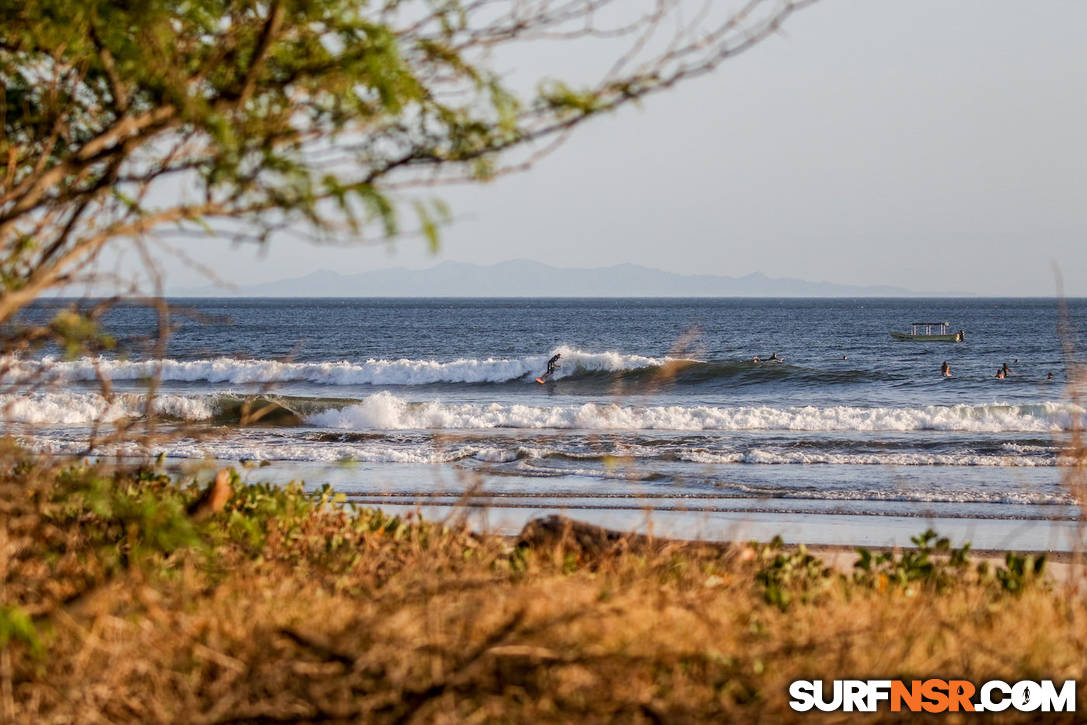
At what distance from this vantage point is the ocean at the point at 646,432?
9.12 metres

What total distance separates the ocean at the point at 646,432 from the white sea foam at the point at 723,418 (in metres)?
0.08

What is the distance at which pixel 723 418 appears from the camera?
2305 cm

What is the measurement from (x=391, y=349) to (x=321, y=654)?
55.2 meters

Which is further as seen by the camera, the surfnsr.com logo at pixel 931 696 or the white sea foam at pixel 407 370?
the white sea foam at pixel 407 370

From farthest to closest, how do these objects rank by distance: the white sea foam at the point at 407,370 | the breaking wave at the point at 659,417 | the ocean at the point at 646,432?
the white sea foam at the point at 407,370, the breaking wave at the point at 659,417, the ocean at the point at 646,432

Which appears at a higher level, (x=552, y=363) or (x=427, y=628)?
(x=427, y=628)

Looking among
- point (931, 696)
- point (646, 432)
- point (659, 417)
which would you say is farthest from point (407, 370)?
point (931, 696)

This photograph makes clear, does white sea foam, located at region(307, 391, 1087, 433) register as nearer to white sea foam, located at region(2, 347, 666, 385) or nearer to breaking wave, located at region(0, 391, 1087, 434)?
breaking wave, located at region(0, 391, 1087, 434)

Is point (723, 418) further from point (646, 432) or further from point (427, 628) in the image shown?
point (427, 628)

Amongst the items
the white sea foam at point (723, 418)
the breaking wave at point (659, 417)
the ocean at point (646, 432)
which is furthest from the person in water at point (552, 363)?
the white sea foam at point (723, 418)

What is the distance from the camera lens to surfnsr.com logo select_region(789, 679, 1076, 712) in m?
3.35

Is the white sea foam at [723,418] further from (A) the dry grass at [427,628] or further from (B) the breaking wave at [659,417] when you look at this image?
(A) the dry grass at [427,628]

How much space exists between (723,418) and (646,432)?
2.80 meters

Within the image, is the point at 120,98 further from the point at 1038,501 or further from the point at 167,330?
the point at 1038,501
